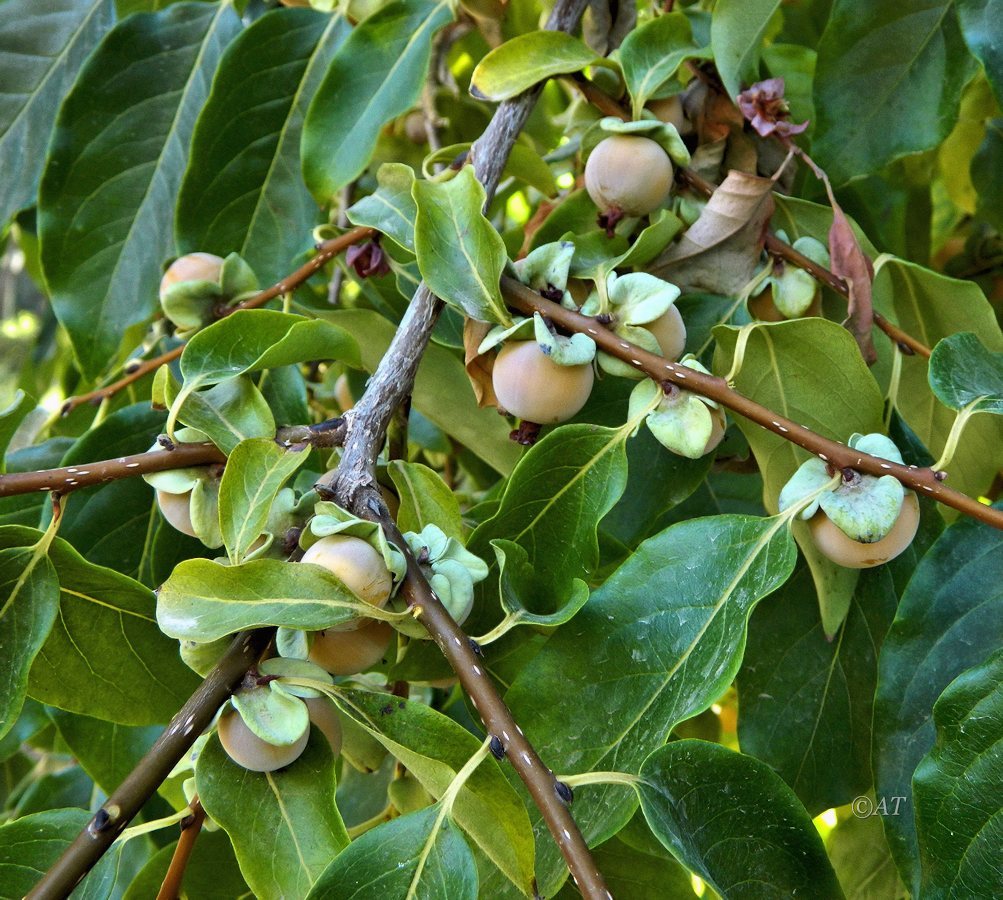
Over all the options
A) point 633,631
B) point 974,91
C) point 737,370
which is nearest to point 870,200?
point 974,91

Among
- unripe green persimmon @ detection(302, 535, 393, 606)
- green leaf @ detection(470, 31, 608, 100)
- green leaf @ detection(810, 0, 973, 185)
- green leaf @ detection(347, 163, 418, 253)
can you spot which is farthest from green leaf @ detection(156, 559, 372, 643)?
green leaf @ detection(810, 0, 973, 185)

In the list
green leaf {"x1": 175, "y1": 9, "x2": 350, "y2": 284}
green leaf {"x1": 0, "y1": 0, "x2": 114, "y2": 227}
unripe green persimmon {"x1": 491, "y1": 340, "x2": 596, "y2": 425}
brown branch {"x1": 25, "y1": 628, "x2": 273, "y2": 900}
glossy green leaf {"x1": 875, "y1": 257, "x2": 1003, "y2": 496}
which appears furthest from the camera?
green leaf {"x1": 0, "y1": 0, "x2": 114, "y2": 227}

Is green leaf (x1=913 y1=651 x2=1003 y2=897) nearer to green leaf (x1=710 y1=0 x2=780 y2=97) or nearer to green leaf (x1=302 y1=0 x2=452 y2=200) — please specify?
green leaf (x1=710 y1=0 x2=780 y2=97)

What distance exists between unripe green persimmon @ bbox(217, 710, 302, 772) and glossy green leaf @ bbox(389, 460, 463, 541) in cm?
12

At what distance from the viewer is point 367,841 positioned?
1.49ft

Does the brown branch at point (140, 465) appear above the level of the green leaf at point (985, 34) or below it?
below

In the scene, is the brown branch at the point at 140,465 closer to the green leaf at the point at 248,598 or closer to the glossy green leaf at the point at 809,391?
the green leaf at the point at 248,598

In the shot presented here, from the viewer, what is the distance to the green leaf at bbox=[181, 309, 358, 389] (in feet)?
1.70

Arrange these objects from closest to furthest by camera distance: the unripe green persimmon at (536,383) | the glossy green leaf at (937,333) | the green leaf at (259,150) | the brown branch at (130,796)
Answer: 1. the brown branch at (130,796)
2. the unripe green persimmon at (536,383)
3. the glossy green leaf at (937,333)
4. the green leaf at (259,150)

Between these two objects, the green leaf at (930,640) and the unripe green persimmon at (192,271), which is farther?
the unripe green persimmon at (192,271)

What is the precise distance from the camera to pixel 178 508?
0.52m

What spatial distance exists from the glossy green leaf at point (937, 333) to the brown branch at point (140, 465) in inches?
14.6

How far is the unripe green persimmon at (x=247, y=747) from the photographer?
17.9 inches

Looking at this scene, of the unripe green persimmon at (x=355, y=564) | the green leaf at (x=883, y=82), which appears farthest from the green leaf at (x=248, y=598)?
the green leaf at (x=883, y=82)
